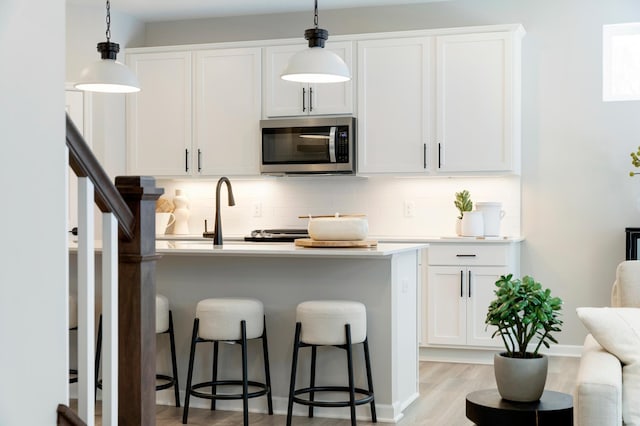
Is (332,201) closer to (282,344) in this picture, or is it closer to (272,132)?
(272,132)

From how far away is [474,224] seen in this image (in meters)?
6.17

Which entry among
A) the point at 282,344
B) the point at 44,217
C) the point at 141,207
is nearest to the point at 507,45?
the point at 282,344

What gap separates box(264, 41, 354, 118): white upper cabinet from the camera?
652 centimetres

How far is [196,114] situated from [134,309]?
15.6ft

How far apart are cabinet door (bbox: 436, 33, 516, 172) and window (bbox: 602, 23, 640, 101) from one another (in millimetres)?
798

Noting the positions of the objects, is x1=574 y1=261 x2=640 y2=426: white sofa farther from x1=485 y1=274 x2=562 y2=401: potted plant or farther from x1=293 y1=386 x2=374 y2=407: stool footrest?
x1=293 y1=386 x2=374 y2=407: stool footrest

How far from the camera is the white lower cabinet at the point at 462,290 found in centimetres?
597

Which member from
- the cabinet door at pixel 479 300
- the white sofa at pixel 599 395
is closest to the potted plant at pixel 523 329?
the white sofa at pixel 599 395

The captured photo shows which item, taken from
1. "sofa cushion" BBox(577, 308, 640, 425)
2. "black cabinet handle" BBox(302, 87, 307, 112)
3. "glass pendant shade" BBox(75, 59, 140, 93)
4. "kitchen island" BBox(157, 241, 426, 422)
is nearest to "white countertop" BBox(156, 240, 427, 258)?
"kitchen island" BBox(157, 241, 426, 422)

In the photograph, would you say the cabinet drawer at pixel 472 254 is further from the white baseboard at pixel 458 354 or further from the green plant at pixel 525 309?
the green plant at pixel 525 309

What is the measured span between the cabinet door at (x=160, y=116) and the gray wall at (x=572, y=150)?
7.75ft

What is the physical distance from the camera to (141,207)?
233 cm

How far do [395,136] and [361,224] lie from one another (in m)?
2.12

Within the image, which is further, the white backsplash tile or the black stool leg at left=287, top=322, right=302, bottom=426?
the white backsplash tile
